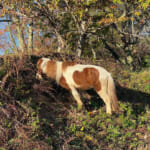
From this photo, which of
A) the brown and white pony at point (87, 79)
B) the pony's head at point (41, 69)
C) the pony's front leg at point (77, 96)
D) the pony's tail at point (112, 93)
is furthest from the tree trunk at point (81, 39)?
the pony's tail at point (112, 93)

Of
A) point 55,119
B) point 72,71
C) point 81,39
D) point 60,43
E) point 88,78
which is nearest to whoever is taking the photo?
point 55,119

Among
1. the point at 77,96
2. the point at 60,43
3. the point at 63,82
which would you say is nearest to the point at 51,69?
the point at 63,82

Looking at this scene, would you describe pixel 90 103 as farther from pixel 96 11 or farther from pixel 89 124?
pixel 96 11

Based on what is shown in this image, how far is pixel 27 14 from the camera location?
Answer: 7.03 m

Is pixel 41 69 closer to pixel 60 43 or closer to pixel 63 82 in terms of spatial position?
pixel 63 82

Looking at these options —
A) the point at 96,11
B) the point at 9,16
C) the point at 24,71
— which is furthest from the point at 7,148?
the point at 96,11

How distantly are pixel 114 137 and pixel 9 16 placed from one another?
6496 millimetres

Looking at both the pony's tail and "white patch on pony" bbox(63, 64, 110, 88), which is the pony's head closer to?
"white patch on pony" bbox(63, 64, 110, 88)

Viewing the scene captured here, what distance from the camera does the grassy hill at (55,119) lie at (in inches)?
121

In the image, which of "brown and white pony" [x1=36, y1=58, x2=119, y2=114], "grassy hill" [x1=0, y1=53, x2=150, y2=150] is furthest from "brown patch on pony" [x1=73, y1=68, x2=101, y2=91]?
"grassy hill" [x1=0, y1=53, x2=150, y2=150]

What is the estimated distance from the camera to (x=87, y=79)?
4.45 m

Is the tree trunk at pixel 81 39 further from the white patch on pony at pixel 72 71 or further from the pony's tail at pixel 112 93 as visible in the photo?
the pony's tail at pixel 112 93

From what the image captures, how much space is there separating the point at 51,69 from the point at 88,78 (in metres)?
1.23

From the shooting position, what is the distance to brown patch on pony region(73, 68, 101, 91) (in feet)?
14.4
